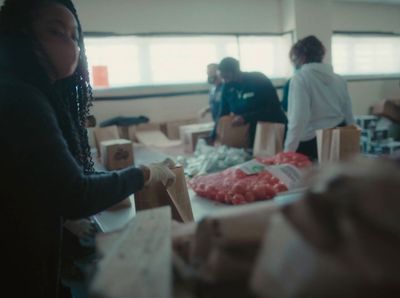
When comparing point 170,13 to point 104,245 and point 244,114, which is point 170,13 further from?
point 104,245

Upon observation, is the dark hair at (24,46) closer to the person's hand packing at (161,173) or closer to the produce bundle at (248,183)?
the person's hand packing at (161,173)

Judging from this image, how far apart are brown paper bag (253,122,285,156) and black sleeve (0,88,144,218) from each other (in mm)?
1869

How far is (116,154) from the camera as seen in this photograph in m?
2.12

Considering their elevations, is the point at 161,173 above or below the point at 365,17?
below

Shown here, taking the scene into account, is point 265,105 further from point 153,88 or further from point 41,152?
point 41,152

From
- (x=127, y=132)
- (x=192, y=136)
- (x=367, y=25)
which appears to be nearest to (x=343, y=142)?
(x=192, y=136)

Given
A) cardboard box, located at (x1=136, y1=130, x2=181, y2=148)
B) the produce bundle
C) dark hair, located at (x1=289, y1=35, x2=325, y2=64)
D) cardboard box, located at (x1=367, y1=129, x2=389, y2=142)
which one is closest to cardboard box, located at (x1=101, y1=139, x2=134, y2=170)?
the produce bundle

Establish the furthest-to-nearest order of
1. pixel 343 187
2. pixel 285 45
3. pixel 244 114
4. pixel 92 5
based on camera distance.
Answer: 1. pixel 285 45
2. pixel 92 5
3. pixel 244 114
4. pixel 343 187

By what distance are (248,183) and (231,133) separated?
1390 mm

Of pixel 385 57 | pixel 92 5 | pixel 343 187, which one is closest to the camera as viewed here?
pixel 343 187

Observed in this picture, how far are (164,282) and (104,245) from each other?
0.17m

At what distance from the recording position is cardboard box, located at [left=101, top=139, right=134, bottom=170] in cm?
210

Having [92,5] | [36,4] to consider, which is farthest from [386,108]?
[36,4]

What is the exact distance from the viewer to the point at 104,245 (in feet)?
1.80
